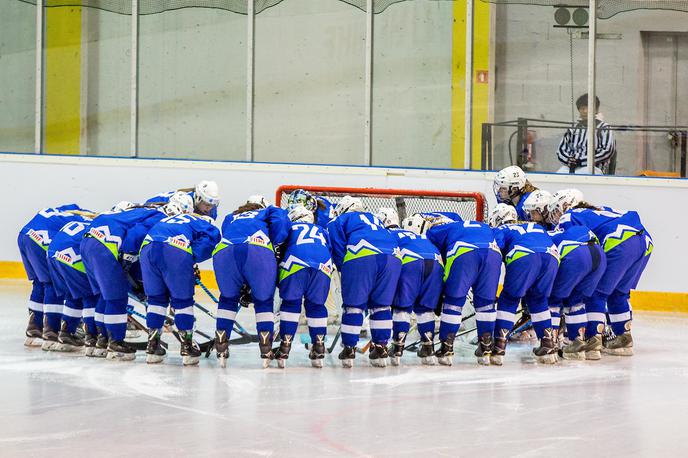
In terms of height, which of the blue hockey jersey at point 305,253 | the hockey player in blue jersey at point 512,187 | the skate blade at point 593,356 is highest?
the hockey player in blue jersey at point 512,187

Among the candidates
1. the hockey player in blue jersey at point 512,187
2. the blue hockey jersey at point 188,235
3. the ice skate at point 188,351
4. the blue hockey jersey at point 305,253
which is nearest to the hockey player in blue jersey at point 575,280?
the hockey player in blue jersey at point 512,187

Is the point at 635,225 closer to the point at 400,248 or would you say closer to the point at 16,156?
the point at 400,248

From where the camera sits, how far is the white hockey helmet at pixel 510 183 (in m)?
7.52

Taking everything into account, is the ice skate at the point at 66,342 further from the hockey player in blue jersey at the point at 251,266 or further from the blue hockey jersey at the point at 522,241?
the blue hockey jersey at the point at 522,241

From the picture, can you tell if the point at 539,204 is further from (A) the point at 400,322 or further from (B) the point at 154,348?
(B) the point at 154,348

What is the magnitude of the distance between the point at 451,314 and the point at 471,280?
22 cm

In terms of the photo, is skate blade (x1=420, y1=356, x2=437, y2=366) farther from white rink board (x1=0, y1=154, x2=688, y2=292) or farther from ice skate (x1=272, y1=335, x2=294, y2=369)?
white rink board (x1=0, y1=154, x2=688, y2=292)

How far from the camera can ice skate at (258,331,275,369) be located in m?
6.17

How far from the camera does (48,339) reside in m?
6.73

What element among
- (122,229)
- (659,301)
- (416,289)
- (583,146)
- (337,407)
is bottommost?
(337,407)

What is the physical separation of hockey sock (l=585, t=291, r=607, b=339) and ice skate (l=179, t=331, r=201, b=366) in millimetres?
2313

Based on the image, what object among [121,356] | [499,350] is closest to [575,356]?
[499,350]

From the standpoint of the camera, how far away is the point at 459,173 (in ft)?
30.8

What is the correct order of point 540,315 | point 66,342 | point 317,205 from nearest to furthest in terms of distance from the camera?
point 540,315 < point 66,342 < point 317,205
